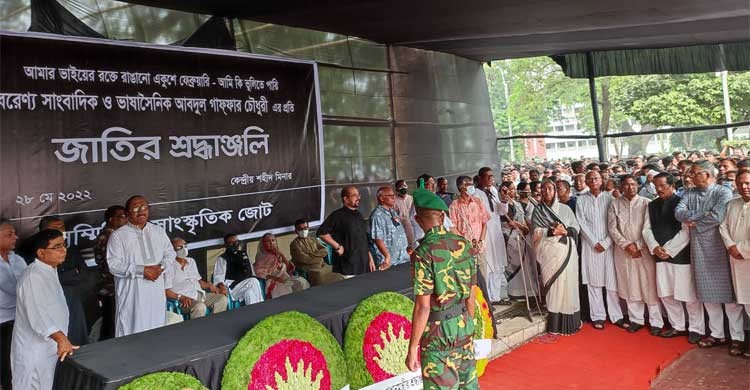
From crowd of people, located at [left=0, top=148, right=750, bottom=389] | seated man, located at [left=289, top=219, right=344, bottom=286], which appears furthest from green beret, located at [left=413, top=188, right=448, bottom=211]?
seated man, located at [left=289, top=219, right=344, bottom=286]

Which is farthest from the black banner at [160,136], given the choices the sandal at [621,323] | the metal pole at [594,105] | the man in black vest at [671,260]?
the metal pole at [594,105]

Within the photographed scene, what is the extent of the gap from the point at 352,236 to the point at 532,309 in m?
2.29

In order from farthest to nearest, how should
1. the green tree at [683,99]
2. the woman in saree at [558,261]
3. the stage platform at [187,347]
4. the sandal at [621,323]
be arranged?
the green tree at [683,99], the sandal at [621,323], the woman in saree at [558,261], the stage platform at [187,347]

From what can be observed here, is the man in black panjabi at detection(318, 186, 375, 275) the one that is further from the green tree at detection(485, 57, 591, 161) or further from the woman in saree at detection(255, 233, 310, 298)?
the green tree at detection(485, 57, 591, 161)

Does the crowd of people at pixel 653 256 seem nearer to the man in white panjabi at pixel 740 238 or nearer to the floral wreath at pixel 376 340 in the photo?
the man in white panjabi at pixel 740 238

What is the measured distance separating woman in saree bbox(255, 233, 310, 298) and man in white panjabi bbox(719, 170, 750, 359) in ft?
12.6

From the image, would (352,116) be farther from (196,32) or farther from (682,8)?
(682,8)

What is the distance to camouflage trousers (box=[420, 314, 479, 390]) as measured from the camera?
9.12 ft

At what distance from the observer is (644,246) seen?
530 cm

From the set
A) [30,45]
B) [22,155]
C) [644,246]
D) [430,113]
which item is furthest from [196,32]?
[644,246]

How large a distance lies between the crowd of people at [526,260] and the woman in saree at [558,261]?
11 mm

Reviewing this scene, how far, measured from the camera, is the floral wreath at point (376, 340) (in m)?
3.39

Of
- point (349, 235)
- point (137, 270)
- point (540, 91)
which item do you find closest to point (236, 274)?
point (349, 235)

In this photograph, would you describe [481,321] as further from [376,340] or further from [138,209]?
[138,209]
